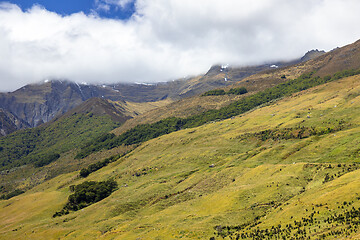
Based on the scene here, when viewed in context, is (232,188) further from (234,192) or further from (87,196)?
(87,196)

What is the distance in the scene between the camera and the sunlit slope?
197ft

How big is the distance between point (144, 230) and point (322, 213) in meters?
39.9

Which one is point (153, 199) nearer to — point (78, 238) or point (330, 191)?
point (78, 238)

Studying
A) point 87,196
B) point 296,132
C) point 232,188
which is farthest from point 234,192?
point 87,196

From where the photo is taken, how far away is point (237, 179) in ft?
309

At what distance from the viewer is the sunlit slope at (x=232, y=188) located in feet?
197

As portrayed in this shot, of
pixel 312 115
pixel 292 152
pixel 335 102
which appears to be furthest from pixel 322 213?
pixel 335 102

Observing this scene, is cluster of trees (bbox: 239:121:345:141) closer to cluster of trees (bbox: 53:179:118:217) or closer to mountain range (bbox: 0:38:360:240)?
mountain range (bbox: 0:38:360:240)

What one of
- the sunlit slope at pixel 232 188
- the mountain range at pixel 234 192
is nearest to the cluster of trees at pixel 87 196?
the mountain range at pixel 234 192

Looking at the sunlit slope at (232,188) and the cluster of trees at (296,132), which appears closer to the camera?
the sunlit slope at (232,188)

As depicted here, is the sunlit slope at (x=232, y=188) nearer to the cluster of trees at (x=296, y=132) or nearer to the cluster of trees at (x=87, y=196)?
the cluster of trees at (x=296, y=132)

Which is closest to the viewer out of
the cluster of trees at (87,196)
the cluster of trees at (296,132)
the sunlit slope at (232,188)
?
the sunlit slope at (232,188)

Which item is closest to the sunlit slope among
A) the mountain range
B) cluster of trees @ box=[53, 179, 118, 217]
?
the mountain range

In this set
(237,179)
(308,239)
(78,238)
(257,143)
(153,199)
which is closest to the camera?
(308,239)
